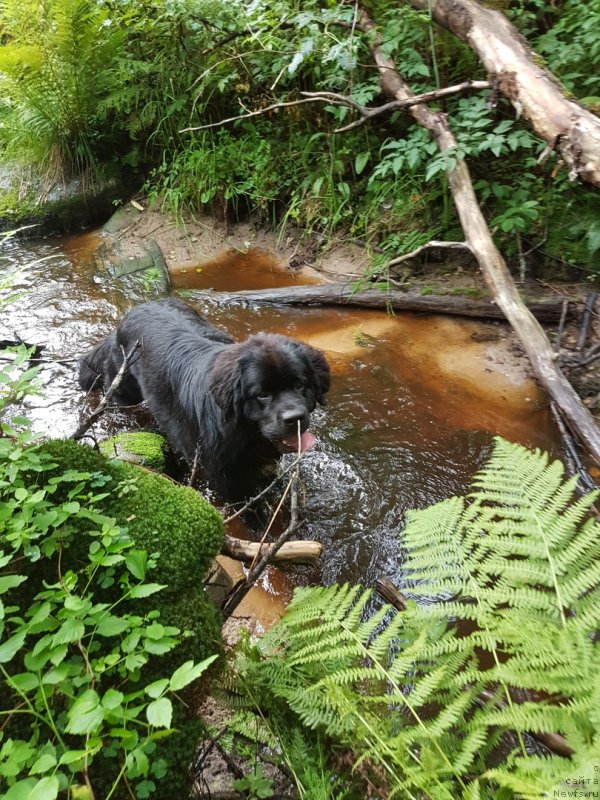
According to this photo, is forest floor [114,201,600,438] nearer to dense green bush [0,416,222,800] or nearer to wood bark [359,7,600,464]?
wood bark [359,7,600,464]

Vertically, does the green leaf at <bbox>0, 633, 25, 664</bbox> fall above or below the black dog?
above

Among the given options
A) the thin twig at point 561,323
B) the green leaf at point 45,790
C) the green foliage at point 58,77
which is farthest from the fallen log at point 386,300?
the green leaf at point 45,790

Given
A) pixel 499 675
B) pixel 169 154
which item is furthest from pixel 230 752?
pixel 169 154

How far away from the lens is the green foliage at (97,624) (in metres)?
1.18

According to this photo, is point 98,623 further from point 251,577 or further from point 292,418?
point 292,418

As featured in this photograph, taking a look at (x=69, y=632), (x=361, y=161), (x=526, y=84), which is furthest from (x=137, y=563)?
(x=361, y=161)

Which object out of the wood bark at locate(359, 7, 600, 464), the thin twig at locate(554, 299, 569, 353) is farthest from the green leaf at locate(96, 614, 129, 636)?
the thin twig at locate(554, 299, 569, 353)

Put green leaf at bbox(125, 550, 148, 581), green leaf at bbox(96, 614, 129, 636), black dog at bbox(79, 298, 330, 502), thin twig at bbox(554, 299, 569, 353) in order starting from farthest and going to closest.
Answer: thin twig at bbox(554, 299, 569, 353) → black dog at bbox(79, 298, 330, 502) → green leaf at bbox(125, 550, 148, 581) → green leaf at bbox(96, 614, 129, 636)

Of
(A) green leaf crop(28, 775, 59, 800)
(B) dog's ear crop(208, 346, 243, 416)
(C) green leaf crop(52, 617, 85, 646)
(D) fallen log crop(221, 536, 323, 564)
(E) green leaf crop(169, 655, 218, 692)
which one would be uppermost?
(E) green leaf crop(169, 655, 218, 692)

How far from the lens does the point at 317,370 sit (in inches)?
138

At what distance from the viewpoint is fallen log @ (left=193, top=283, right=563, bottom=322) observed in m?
4.93

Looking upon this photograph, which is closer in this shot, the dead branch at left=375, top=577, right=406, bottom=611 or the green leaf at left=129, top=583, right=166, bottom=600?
the green leaf at left=129, top=583, right=166, bottom=600

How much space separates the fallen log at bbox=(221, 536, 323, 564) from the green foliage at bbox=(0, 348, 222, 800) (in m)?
0.27

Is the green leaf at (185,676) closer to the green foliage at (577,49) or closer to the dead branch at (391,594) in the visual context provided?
the dead branch at (391,594)
